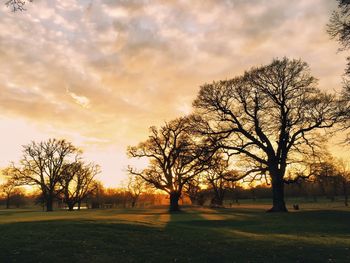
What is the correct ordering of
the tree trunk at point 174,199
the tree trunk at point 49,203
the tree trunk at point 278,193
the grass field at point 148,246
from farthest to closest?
the tree trunk at point 49,203, the tree trunk at point 174,199, the tree trunk at point 278,193, the grass field at point 148,246

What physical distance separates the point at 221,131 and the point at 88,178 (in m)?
60.9

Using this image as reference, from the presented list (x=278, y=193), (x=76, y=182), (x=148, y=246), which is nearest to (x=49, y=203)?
(x=76, y=182)

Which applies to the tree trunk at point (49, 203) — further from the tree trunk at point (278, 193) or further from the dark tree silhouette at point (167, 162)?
the tree trunk at point (278, 193)

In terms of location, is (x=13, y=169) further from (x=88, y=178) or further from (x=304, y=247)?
(x=304, y=247)

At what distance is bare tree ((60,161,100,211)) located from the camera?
8375 cm

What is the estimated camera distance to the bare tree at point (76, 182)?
83750 mm

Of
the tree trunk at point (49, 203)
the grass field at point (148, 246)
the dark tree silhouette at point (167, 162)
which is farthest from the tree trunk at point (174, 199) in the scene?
the grass field at point (148, 246)

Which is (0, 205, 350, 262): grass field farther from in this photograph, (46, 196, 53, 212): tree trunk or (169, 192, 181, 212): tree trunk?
(46, 196, 53, 212): tree trunk

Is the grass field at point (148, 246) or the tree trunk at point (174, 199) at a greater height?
the tree trunk at point (174, 199)

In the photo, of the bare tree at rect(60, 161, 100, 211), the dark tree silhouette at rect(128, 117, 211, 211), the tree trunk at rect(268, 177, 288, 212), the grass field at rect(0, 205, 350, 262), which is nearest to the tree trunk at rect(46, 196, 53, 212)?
the bare tree at rect(60, 161, 100, 211)

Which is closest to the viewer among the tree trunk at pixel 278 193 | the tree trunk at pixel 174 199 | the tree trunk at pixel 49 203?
the tree trunk at pixel 278 193

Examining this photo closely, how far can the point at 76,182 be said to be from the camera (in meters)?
93.8

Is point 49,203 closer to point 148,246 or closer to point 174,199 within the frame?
point 174,199

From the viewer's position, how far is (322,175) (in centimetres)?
4244
